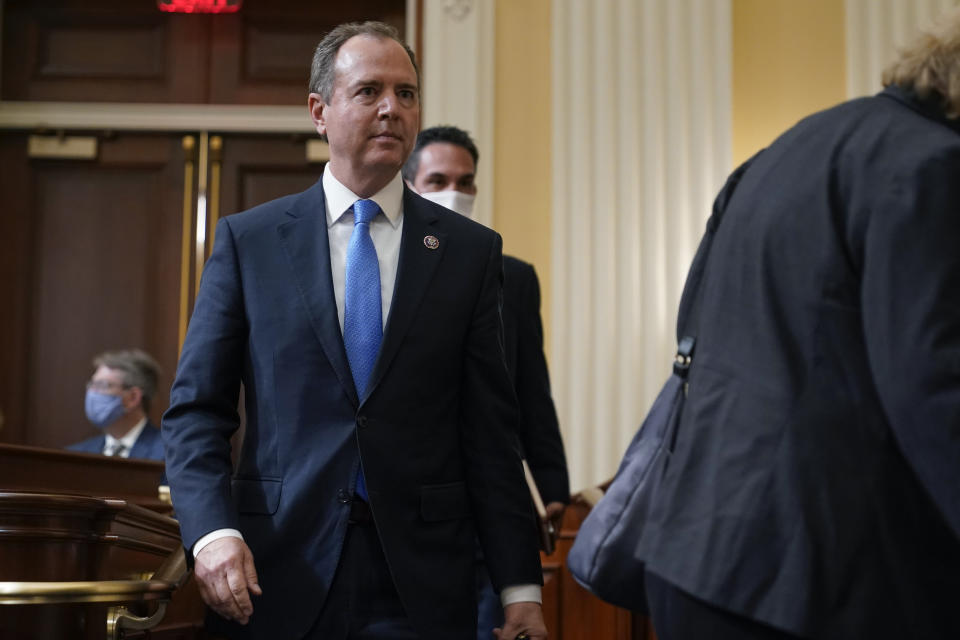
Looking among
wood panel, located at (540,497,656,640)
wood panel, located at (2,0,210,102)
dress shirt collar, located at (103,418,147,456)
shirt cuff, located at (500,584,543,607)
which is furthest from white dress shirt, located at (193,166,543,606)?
wood panel, located at (2,0,210,102)

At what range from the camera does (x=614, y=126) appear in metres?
5.50

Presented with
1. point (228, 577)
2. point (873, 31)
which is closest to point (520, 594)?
point (228, 577)

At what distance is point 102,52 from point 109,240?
0.90m

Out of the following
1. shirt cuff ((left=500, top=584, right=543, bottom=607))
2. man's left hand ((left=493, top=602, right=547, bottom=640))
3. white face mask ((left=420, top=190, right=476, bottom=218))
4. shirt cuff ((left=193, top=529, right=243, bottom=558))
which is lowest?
man's left hand ((left=493, top=602, right=547, bottom=640))

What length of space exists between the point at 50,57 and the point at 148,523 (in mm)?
3892

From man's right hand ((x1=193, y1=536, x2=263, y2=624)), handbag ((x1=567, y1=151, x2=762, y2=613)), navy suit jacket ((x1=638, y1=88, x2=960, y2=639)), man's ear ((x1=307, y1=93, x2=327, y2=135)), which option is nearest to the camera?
navy suit jacket ((x1=638, y1=88, x2=960, y2=639))

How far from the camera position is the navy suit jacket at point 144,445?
17.7 ft

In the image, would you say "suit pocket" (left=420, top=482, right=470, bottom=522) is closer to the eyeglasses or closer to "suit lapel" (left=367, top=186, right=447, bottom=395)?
"suit lapel" (left=367, top=186, right=447, bottom=395)

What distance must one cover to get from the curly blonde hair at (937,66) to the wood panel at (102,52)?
4842mm

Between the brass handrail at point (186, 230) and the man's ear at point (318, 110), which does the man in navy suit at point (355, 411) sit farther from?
the brass handrail at point (186, 230)

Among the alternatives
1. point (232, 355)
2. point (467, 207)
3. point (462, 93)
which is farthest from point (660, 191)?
point (232, 355)

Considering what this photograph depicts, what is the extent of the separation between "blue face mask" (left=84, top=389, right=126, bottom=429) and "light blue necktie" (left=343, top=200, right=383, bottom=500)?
3422 millimetres

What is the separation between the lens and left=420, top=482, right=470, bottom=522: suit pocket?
219cm

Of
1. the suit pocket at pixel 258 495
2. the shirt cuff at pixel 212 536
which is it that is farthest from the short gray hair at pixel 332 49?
the shirt cuff at pixel 212 536
